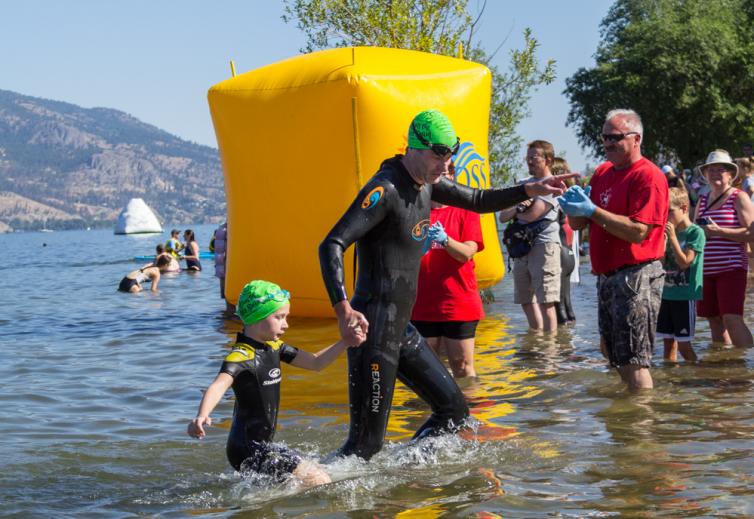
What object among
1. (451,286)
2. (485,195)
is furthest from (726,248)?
(485,195)

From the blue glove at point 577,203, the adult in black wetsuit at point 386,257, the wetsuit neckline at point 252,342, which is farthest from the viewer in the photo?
the blue glove at point 577,203

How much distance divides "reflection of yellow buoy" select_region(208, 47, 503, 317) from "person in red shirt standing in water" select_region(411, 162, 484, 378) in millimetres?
3253

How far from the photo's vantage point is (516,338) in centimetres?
1116

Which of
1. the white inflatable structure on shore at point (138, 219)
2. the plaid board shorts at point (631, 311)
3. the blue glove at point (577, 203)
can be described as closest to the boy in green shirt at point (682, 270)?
the plaid board shorts at point (631, 311)

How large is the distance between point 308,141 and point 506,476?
20.2 feet

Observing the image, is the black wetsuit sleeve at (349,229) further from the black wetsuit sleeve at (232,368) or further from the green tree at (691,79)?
the green tree at (691,79)

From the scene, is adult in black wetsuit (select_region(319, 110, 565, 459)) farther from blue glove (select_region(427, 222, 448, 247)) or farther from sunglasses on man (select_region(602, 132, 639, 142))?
sunglasses on man (select_region(602, 132, 639, 142))

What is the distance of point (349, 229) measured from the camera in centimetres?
495

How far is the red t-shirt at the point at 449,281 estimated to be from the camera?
6.90 m

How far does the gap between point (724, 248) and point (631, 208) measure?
267 cm

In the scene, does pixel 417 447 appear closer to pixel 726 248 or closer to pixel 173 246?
pixel 726 248

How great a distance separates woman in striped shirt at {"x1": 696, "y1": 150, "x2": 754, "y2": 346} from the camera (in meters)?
8.55

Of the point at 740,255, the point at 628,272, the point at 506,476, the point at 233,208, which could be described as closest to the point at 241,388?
the point at 506,476

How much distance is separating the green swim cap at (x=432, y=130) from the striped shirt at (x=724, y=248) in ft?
13.9
